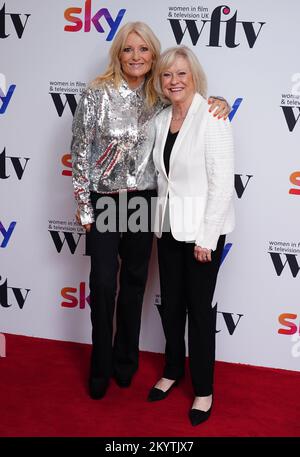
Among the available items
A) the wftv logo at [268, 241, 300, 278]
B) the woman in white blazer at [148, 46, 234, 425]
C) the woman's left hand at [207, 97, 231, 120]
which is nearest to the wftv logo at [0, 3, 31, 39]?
the woman in white blazer at [148, 46, 234, 425]

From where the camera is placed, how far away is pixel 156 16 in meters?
2.34

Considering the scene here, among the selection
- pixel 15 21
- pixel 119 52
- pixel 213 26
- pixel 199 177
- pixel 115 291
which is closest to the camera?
pixel 199 177

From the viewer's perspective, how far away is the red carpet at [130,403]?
6.64 feet

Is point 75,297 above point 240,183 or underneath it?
underneath

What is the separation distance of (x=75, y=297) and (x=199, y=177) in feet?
3.76

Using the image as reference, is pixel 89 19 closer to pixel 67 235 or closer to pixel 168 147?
pixel 168 147

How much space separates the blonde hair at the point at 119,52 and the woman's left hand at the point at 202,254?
62 cm

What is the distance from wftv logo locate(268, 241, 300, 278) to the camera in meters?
2.44

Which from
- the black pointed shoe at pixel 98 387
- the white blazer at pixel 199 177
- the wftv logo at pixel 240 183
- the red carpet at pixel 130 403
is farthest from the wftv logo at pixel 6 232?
the wftv logo at pixel 240 183

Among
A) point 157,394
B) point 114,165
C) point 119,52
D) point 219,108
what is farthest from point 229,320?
point 119,52

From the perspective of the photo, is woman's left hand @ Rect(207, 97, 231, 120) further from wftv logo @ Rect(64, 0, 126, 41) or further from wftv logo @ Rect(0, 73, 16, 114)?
wftv logo @ Rect(0, 73, 16, 114)

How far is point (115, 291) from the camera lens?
2.17 meters
